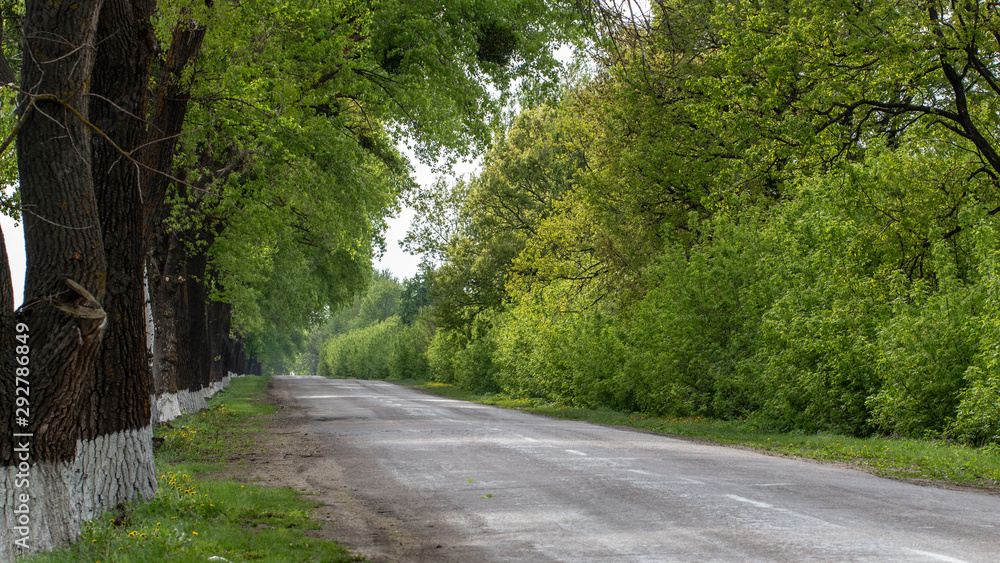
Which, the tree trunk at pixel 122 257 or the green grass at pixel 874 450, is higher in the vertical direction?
the tree trunk at pixel 122 257

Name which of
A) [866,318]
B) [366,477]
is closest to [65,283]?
[366,477]

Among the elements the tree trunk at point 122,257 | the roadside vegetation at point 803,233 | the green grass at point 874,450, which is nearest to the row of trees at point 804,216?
the roadside vegetation at point 803,233

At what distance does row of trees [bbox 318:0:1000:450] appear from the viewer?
14953mm

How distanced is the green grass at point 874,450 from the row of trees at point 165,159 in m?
9.00

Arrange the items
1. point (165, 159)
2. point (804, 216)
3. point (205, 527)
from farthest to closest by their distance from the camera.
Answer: point (804, 216) < point (165, 159) < point (205, 527)

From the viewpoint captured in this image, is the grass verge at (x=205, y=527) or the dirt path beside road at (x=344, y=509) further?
the dirt path beside road at (x=344, y=509)

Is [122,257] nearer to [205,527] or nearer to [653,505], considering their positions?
[205,527]

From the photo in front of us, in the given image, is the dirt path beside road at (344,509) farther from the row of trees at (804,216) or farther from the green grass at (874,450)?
the green grass at (874,450)

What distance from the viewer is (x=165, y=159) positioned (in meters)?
11.5

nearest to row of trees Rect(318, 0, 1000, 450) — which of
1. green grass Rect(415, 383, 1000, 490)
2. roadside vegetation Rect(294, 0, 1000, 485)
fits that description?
roadside vegetation Rect(294, 0, 1000, 485)

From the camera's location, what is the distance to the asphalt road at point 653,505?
6527mm

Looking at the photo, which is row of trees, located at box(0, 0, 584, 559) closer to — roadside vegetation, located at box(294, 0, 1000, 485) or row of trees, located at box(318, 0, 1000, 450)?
roadside vegetation, located at box(294, 0, 1000, 485)

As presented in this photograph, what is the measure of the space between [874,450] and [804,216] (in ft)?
20.7

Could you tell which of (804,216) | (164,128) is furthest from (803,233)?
(164,128)
